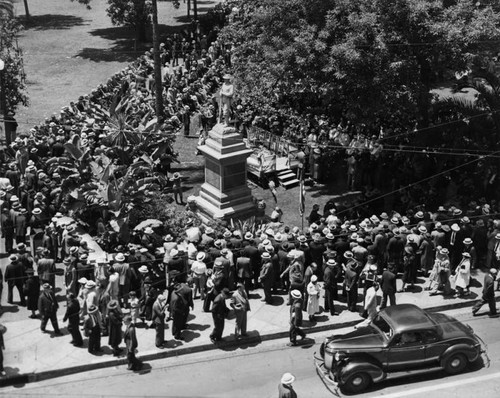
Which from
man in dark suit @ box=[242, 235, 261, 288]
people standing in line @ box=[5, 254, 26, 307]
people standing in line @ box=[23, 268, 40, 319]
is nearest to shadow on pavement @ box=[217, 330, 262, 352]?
man in dark suit @ box=[242, 235, 261, 288]

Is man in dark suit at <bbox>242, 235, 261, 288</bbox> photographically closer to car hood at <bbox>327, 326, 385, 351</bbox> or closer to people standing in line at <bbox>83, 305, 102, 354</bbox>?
car hood at <bbox>327, 326, 385, 351</bbox>

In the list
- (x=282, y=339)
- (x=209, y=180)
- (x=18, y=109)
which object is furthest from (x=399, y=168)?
(x=18, y=109)

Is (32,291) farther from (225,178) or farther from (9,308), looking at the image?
(225,178)

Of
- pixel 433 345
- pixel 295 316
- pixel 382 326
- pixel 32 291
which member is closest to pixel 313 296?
pixel 295 316

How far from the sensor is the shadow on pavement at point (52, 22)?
4941 centimetres

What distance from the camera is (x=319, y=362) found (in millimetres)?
17219

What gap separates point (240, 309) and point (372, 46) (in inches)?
359

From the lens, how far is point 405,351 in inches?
652

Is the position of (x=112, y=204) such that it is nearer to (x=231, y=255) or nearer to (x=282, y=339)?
(x=231, y=255)

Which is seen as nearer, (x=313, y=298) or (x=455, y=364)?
(x=455, y=364)

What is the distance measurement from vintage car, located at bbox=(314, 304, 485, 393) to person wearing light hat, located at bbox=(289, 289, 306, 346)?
3.58ft

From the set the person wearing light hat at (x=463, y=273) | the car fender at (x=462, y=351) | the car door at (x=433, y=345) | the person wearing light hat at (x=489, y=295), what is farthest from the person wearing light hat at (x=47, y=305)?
the person wearing light hat at (x=489, y=295)

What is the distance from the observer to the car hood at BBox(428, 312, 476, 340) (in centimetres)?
1688

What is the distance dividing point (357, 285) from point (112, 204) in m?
7.32
